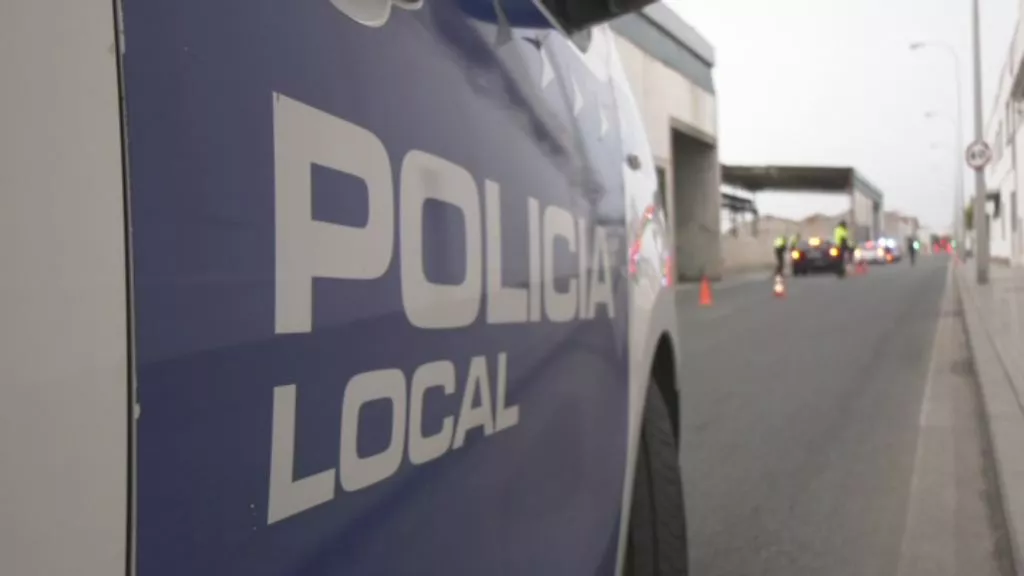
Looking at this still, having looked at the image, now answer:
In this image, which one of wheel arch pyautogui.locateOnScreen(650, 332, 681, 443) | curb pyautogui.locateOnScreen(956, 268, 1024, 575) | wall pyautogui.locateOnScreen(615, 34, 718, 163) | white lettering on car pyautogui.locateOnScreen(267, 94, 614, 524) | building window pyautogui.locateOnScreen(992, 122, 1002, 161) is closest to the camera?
white lettering on car pyautogui.locateOnScreen(267, 94, 614, 524)

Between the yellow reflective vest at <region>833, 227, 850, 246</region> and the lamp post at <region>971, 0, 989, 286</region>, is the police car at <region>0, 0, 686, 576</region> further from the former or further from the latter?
the yellow reflective vest at <region>833, 227, 850, 246</region>

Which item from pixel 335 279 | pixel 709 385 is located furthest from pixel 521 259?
pixel 709 385

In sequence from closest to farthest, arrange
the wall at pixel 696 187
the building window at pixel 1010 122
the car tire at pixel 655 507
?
1. the car tire at pixel 655 507
2. the wall at pixel 696 187
3. the building window at pixel 1010 122

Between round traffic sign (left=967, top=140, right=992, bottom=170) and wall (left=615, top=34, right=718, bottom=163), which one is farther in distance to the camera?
wall (left=615, top=34, right=718, bottom=163)

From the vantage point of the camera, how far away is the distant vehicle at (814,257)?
144ft

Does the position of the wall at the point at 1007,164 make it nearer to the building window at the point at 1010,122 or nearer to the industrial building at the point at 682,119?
the building window at the point at 1010,122

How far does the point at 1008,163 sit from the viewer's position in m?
50.8

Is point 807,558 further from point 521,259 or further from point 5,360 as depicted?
point 5,360

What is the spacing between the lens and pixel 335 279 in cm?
152

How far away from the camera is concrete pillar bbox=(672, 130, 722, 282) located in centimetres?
4378

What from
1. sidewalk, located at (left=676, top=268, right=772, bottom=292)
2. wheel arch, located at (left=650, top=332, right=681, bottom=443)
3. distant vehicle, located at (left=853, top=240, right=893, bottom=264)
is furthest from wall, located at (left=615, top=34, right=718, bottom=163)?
distant vehicle, located at (left=853, top=240, right=893, bottom=264)

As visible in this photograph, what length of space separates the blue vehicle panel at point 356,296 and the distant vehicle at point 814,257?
139ft

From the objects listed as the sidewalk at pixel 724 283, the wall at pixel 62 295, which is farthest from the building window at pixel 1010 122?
the wall at pixel 62 295

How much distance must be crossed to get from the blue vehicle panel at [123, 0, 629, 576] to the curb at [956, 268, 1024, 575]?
2.73m
